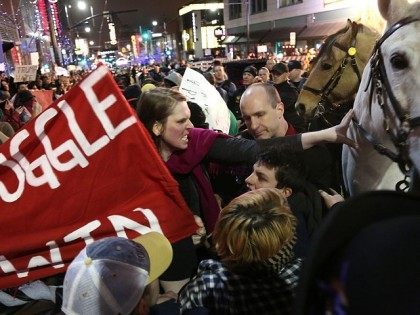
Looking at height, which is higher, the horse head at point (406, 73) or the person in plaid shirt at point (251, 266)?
the horse head at point (406, 73)

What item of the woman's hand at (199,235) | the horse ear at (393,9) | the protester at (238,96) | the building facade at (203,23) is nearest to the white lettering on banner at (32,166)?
the woman's hand at (199,235)

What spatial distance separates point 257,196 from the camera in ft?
7.02

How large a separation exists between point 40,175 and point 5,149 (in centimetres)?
27

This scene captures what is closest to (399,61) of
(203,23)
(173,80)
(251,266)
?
(251,266)

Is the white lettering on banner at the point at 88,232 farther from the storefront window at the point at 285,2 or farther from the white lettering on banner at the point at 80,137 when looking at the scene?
the storefront window at the point at 285,2

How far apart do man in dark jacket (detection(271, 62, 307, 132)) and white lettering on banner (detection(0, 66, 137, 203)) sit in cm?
347

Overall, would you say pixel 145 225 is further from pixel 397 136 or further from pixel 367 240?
pixel 367 240

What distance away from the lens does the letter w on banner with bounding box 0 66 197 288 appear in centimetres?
252

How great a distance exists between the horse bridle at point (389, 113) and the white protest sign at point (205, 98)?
2.71 meters

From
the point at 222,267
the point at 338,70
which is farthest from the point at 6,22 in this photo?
the point at 222,267

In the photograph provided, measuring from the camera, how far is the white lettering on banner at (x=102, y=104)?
2.46 m

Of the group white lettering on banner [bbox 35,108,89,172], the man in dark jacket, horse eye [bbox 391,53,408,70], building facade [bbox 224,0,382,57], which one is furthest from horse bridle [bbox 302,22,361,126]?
building facade [bbox 224,0,382,57]

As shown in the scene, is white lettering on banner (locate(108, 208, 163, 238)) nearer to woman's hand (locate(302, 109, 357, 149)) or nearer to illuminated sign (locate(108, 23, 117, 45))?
woman's hand (locate(302, 109, 357, 149))

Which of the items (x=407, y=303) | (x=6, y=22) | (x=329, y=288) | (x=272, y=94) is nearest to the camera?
(x=407, y=303)
